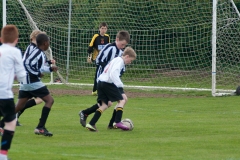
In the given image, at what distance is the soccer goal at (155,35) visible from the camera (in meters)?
19.8

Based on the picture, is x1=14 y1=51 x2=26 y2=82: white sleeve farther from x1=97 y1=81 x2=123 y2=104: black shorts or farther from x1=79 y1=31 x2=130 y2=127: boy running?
x1=79 y1=31 x2=130 y2=127: boy running

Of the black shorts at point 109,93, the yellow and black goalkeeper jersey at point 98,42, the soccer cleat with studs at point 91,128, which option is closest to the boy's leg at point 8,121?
the soccer cleat with studs at point 91,128

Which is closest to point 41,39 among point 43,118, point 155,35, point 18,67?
point 43,118

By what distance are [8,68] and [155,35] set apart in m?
13.2

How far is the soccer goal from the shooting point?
1981 cm

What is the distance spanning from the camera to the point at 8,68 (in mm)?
8430

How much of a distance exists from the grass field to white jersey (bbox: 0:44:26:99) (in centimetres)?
94

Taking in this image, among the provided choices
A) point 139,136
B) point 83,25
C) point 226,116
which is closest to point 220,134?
point 139,136

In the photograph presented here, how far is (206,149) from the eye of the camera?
375 inches

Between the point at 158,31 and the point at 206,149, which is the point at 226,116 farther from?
the point at 158,31

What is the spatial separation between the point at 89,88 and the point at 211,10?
4.86 meters

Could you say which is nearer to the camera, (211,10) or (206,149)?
(206,149)

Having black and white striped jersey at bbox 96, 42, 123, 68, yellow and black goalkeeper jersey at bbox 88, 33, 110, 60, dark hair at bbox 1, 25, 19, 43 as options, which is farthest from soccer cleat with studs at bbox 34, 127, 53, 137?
yellow and black goalkeeper jersey at bbox 88, 33, 110, 60

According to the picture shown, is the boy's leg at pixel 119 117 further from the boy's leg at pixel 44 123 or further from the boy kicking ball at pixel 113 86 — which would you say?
the boy's leg at pixel 44 123
